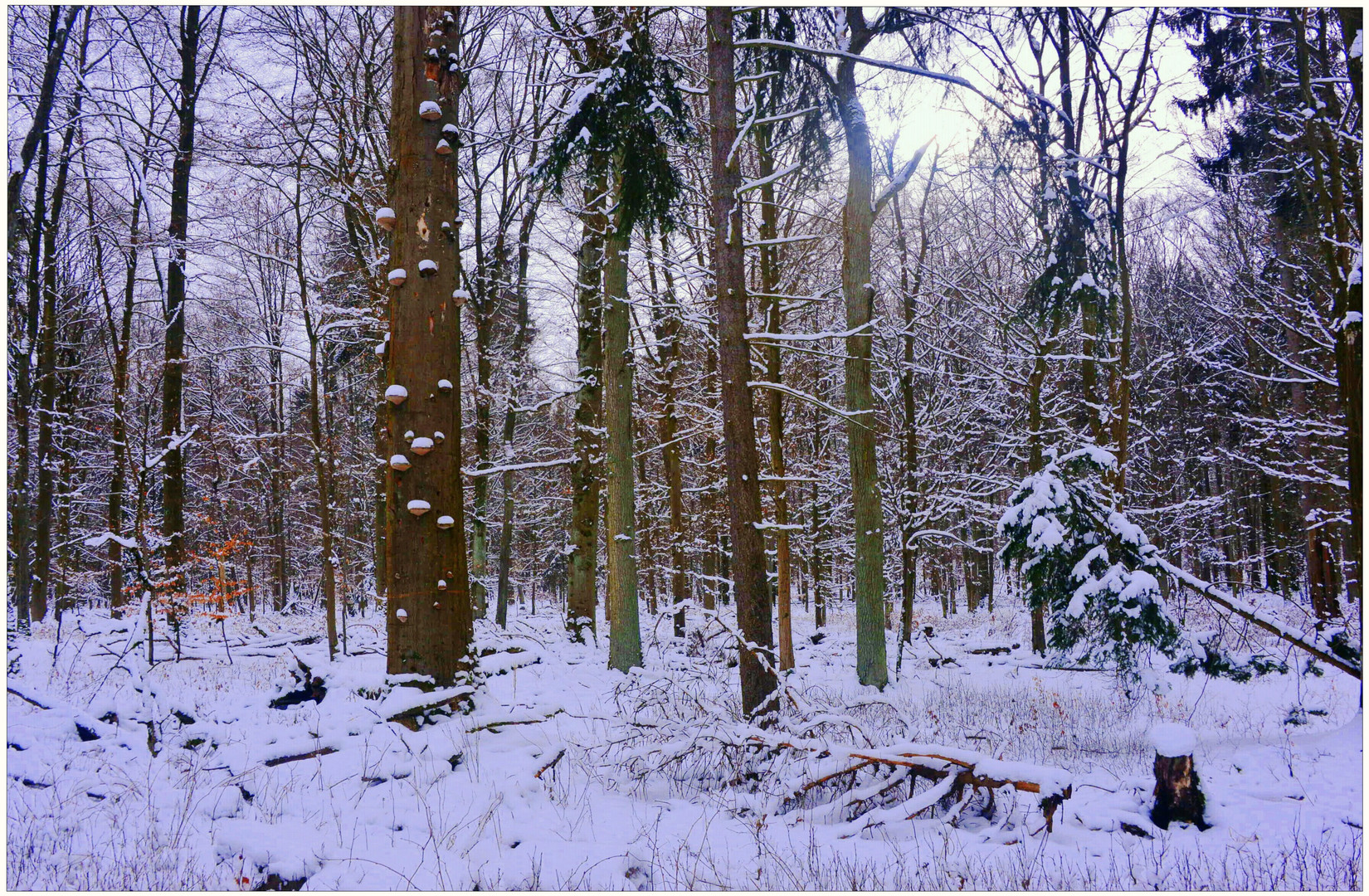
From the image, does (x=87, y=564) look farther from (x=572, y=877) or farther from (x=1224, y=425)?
(x=1224, y=425)

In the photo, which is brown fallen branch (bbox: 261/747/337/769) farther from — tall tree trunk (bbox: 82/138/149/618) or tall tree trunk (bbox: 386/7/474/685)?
tall tree trunk (bbox: 82/138/149/618)

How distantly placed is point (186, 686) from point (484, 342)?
7.63 m

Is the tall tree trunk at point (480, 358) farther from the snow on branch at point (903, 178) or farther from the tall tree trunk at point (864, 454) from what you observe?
the snow on branch at point (903, 178)

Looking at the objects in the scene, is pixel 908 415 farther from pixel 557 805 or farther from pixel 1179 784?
pixel 557 805

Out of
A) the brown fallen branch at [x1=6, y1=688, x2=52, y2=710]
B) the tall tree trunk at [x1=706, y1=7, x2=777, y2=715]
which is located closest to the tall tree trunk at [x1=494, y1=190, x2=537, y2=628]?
the tall tree trunk at [x1=706, y1=7, x2=777, y2=715]

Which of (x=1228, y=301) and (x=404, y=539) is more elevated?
(x=1228, y=301)

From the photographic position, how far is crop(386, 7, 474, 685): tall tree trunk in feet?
15.7

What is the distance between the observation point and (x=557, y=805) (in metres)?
3.87

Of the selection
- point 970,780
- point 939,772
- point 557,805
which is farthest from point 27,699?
point 970,780

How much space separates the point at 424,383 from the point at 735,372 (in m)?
2.58

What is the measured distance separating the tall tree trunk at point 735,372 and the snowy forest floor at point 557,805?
70cm

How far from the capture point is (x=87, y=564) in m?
24.5

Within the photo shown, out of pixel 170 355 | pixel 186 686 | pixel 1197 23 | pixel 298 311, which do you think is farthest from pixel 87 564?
pixel 1197 23

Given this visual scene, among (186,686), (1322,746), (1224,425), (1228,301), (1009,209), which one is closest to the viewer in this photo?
(1322,746)
